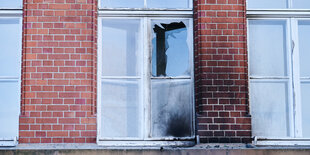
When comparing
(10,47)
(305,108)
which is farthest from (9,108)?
(305,108)

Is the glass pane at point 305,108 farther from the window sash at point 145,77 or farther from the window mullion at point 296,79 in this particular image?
the window sash at point 145,77

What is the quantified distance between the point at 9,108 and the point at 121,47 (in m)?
1.43

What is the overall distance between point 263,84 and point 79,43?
212cm

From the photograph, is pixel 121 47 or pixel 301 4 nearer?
pixel 121 47

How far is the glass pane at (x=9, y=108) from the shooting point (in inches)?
227

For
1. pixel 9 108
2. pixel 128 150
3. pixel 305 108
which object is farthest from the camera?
pixel 305 108

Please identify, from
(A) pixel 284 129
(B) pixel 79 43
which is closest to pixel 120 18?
(B) pixel 79 43

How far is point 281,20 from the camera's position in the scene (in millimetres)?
6074

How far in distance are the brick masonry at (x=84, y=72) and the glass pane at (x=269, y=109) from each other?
0.74 feet

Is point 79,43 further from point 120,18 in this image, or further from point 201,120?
point 201,120

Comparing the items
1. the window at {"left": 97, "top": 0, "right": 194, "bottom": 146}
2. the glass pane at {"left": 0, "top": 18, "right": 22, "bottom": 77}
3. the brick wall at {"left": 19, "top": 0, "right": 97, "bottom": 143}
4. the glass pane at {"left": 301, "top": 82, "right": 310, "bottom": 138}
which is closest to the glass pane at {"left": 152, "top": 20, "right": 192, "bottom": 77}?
the window at {"left": 97, "top": 0, "right": 194, "bottom": 146}

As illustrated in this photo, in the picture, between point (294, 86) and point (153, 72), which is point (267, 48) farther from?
point (153, 72)

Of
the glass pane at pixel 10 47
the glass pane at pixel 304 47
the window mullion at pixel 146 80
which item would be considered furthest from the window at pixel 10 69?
the glass pane at pixel 304 47

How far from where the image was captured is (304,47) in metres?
6.05
